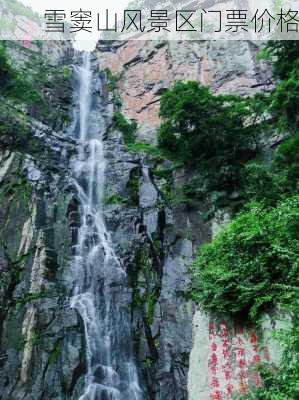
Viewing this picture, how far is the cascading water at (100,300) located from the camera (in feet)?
31.5

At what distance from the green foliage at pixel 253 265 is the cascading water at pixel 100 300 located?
3874mm

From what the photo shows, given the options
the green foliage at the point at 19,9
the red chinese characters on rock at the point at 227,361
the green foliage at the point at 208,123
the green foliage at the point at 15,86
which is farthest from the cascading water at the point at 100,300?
the green foliage at the point at 19,9

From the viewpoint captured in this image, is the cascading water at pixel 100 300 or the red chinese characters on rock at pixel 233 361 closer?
the red chinese characters on rock at pixel 233 361

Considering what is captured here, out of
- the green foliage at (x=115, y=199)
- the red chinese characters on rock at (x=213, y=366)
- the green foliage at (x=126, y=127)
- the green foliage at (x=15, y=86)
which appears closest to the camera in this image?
the red chinese characters on rock at (x=213, y=366)

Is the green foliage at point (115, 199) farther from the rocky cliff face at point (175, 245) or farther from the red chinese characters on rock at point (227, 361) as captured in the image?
the red chinese characters on rock at point (227, 361)

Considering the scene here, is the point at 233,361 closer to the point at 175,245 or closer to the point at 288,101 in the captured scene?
the point at 175,245

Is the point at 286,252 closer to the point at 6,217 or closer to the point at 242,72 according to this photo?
the point at 6,217

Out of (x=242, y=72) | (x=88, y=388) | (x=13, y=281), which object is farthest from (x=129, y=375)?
(x=242, y=72)

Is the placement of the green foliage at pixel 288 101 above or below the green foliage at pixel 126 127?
below

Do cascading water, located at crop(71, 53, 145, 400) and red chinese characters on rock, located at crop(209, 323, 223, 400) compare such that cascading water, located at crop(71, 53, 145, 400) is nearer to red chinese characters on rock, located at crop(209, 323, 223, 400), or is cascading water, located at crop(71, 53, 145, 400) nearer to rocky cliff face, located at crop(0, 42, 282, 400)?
rocky cliff face, located at crop(0, 42, 282, 400)

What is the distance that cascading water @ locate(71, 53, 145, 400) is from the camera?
9.60 meters

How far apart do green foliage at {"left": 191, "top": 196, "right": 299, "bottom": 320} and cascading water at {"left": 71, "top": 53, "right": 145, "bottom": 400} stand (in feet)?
12.7

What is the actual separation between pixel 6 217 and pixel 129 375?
5557 mm

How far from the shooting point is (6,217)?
12211mm
